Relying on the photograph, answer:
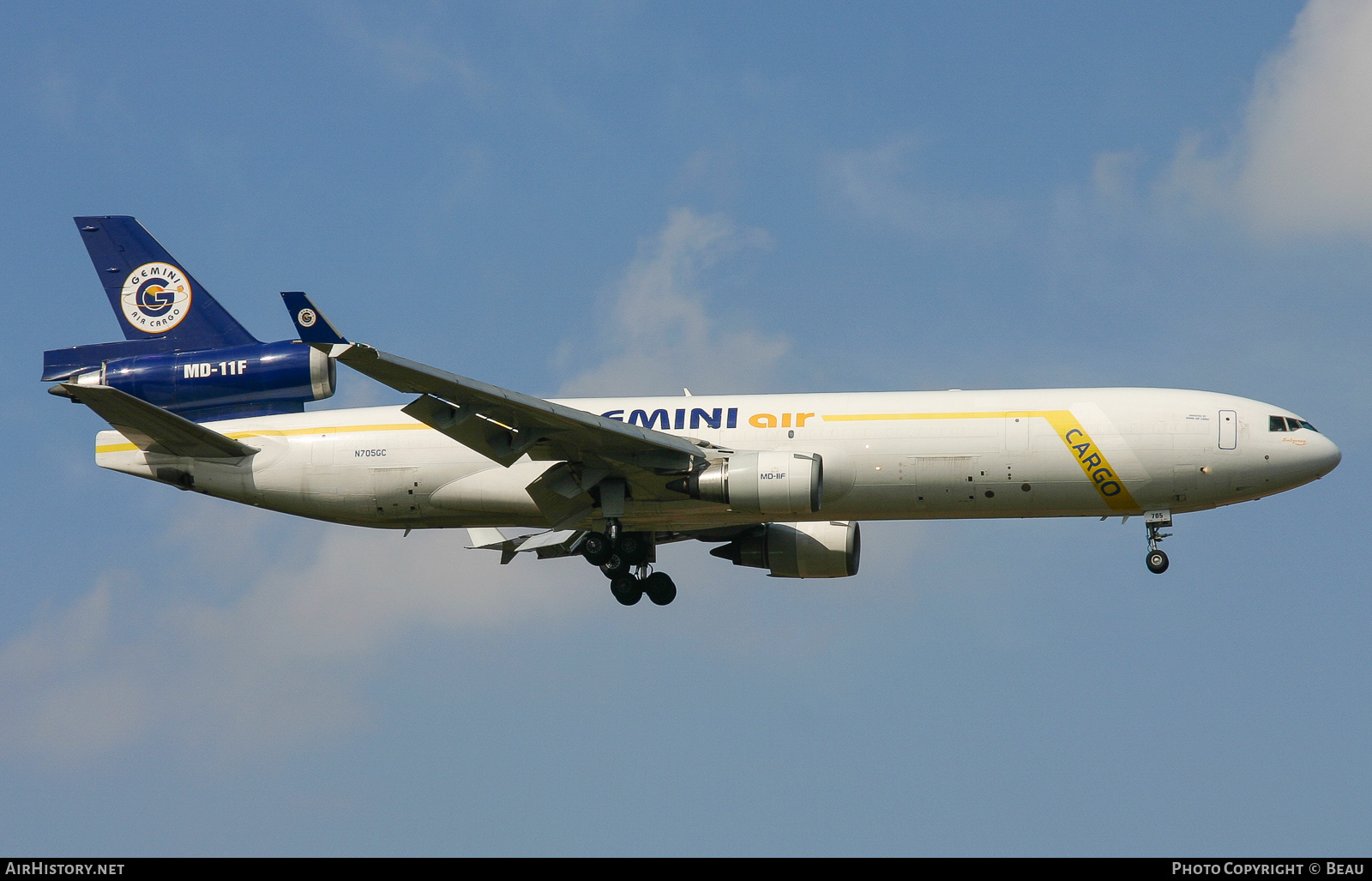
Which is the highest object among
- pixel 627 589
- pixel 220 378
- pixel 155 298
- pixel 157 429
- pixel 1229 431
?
pixel 155 298

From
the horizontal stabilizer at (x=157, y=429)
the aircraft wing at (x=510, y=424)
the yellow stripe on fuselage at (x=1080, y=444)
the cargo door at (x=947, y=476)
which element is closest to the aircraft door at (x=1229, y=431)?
the yellow stripe on fuselage at (x=1080, y=444)

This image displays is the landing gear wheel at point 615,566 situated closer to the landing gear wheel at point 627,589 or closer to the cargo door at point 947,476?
the landing gear wheel at point 627,589

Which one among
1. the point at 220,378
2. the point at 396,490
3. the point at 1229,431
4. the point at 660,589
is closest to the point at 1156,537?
the point at 1229,431

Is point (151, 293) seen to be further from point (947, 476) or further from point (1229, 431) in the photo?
point (1229, 431)

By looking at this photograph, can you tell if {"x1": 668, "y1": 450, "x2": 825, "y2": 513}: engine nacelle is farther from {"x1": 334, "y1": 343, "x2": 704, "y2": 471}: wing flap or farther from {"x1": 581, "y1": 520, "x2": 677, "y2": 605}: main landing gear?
{"x1": 581, "y1": 520, "x2": 677, "y2": 605}: main landing gear

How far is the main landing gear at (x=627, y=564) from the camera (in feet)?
129

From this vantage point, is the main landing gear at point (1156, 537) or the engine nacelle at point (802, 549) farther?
the engine nacelle at point (802, 549)

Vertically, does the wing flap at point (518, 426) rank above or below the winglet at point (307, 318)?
below

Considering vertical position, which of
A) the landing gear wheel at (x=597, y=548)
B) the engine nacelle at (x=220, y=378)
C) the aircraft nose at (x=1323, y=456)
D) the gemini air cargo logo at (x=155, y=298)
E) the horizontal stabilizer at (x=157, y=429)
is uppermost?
the gemini air cargo logo at (x=155, y=298)

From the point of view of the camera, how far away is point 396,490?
39.2 metres

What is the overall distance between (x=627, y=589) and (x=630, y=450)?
5.16 meters

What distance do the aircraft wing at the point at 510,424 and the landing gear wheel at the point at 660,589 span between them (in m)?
4.73

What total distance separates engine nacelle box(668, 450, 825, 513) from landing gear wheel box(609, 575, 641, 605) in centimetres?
452
